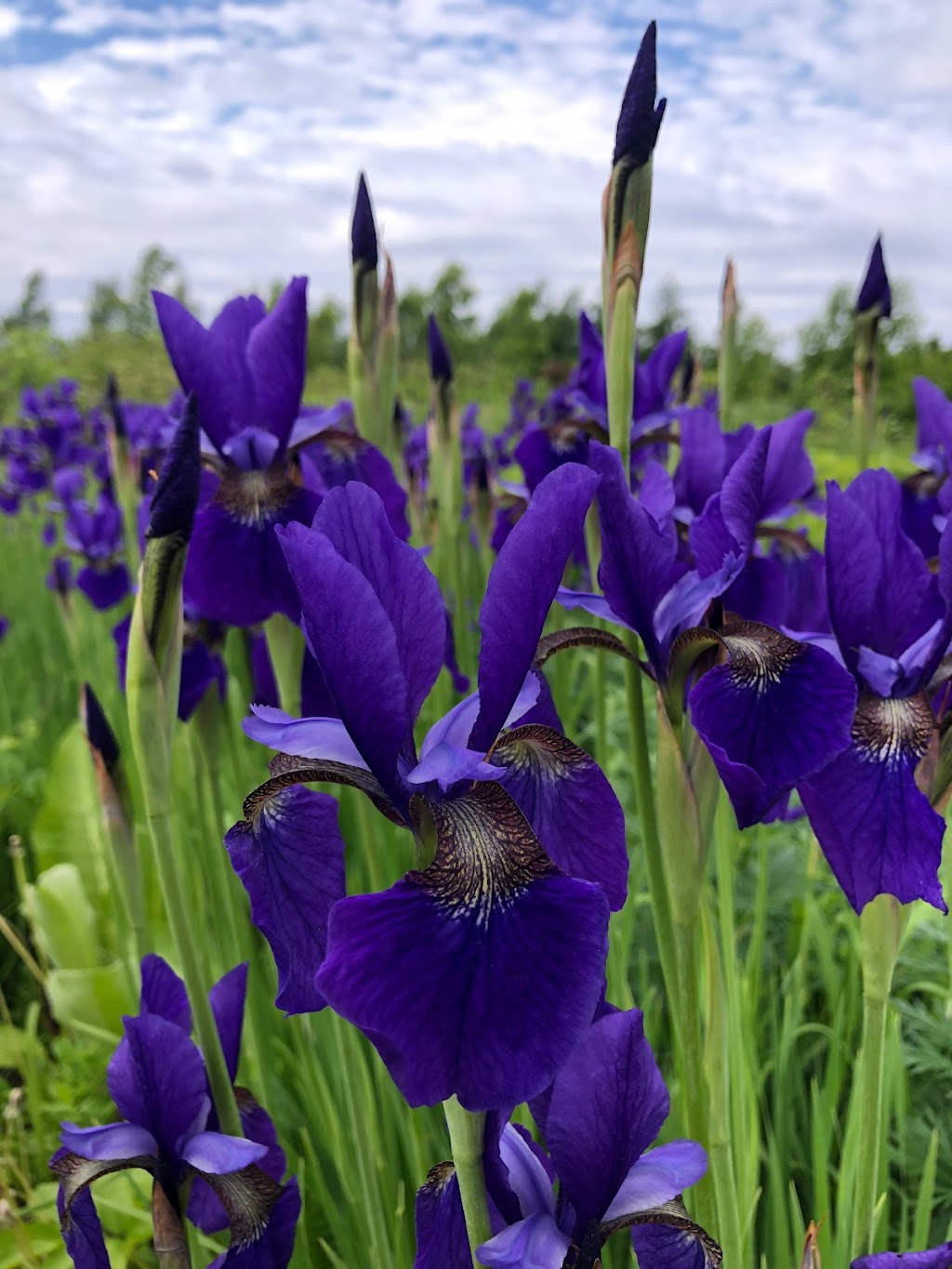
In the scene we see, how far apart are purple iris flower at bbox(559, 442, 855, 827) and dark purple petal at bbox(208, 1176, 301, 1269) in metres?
0.82

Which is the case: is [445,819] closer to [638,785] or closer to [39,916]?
[638,785]

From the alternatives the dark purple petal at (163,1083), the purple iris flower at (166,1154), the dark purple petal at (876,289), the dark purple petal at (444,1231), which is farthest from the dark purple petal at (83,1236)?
the dark purple petal at (876,289)

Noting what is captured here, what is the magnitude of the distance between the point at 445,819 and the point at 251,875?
26cm

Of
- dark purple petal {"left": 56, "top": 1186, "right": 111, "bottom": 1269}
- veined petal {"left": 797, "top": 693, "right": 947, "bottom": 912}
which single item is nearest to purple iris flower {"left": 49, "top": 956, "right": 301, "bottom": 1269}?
dark purple petal {"left": 56, "top": 1186, "right": 111, "bottom": 1269}

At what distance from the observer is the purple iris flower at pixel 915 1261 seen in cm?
95

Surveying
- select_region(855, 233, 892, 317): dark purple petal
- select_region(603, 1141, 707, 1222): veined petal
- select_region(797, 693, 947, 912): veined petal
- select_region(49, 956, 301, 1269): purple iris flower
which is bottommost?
select_region(49, 956, 301, 1269): purple iris flower

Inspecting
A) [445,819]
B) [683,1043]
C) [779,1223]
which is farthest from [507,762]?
[779,1223]

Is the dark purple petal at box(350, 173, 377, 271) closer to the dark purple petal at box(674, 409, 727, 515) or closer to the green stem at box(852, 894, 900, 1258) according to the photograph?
the dark purple petal at box(674, 409, 727, 515)

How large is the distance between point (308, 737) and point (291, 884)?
0.17 meters

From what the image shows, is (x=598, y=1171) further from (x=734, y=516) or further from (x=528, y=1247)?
(x=734, y=516)

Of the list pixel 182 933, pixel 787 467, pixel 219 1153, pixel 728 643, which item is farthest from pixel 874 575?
pixel 219 1153

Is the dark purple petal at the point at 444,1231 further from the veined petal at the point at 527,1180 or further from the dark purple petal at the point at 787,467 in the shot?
the dark purple petal at the point at 787,467

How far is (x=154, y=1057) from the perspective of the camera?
1.35m

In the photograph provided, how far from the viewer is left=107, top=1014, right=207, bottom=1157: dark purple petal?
1344 mm
